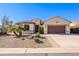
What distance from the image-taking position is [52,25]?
23.8m

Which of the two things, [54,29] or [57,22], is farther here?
[54,29]

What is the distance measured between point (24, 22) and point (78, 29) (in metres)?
10.2

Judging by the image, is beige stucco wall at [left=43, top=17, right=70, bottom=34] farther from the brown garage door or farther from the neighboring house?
the brown garage door

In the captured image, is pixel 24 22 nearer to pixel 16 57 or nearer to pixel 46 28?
pixel 46 28

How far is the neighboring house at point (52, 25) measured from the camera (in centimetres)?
2250

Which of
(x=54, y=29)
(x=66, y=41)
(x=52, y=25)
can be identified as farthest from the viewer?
(x=54, y=29)

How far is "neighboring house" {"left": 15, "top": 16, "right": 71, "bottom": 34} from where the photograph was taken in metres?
22.5

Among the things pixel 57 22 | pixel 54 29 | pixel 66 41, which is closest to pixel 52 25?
pixel 54 29

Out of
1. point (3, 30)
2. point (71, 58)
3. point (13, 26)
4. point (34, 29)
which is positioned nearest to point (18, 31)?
point (13, 26)

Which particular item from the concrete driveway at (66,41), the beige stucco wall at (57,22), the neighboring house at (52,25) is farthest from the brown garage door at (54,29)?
the concrete driveway at (66,41)

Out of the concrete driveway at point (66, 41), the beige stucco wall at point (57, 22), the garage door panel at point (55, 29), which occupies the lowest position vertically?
the concrete driveway at point (66, 41)

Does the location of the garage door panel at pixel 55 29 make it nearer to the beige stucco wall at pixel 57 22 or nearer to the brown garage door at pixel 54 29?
the brown garage door at pixel 54 29

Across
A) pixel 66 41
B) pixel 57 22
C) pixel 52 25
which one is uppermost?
pixel 57 22

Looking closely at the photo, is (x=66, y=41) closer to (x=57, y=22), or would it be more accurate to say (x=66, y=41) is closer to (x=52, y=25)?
(x=57, y=22)
